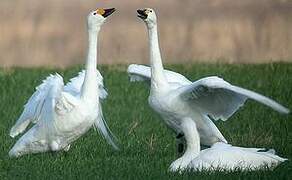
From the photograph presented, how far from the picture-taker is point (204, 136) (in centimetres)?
1421

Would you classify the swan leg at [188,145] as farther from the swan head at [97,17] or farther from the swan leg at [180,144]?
the swan head at [97,17]

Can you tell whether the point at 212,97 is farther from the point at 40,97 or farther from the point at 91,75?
the point at 40,97

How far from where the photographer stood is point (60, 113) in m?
13.7

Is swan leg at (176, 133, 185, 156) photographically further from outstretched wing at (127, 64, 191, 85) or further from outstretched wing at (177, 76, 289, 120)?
outstretched wing at (127, 64, 191, 85)

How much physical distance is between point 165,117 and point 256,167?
64.8 inches

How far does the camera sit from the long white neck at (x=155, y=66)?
13.8 metres

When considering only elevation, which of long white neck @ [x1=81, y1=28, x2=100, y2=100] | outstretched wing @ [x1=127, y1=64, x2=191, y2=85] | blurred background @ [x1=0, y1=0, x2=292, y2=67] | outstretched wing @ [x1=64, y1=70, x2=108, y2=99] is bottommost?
blurred background @ [x1=0, y1=0, x2=292, y2=67]

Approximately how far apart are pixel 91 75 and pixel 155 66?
72 cm

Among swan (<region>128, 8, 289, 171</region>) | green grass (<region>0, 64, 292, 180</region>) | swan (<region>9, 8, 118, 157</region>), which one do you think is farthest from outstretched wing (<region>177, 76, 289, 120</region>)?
swan (<region>9, 8, 118, 157</region>)

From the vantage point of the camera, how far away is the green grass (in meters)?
12.3

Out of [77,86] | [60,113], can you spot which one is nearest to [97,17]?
[77,86]

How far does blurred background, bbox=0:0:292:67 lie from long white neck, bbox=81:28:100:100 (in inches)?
334

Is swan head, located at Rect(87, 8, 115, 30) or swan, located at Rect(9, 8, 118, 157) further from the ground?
swan head, located at Rect(87, 8, 115, 30)

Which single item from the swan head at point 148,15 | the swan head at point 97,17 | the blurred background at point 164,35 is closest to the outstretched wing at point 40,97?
the swan head at point 97,17
